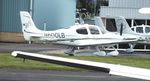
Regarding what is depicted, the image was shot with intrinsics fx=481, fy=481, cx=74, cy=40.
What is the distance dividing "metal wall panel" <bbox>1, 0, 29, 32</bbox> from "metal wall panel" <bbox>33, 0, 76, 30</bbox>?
1.24 m

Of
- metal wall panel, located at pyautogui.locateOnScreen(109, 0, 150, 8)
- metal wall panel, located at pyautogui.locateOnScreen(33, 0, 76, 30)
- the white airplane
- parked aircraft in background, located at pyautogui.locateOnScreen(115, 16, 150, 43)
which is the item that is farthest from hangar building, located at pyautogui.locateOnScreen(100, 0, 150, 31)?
the white airplane

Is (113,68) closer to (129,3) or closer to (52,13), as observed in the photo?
(129,3)

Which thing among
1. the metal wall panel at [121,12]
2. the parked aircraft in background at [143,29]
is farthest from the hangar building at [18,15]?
the parked aircraft in background at [143,29]

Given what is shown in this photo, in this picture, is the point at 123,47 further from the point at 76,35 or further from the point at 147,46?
the point at 76,35

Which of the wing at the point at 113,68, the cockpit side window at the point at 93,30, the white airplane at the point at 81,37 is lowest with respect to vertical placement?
the white airplane at the point at 81,37

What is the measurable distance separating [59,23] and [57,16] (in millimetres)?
729

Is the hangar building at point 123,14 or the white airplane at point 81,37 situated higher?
the hangar building at point 123,14

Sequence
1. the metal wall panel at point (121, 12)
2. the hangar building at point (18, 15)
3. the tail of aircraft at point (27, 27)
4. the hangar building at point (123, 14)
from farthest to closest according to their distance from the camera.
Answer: the hangar building at point (18, 15) → the metal wall panel at point (121, 12) → the hangar building at point (123, 14) → the tail of aircraft at point (27, 27)

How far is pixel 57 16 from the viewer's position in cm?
4806

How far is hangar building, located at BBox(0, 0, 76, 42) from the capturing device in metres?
45.3

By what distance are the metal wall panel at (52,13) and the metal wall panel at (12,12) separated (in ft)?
4.06

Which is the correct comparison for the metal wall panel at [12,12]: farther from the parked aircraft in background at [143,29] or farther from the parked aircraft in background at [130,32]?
the parked aircraft in background at [130,32]

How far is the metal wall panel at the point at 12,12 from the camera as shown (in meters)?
45.3

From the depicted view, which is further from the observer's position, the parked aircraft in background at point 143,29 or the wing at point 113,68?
the parked aircraft in background at point 143,29
